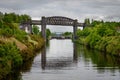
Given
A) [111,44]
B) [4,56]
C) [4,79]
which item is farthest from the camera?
[111,44]

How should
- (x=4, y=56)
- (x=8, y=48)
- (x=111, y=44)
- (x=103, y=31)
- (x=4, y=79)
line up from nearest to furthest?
(x=4, y=79) < (x=4, y=56) < (x=8, y=48) < (x=111, y=44) < (x=103, y=31)

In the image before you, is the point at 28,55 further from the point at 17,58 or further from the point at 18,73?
the point at 18,73

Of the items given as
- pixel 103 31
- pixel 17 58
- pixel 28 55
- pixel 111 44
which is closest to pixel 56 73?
pixel 17 58

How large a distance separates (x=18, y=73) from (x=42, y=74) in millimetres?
3129

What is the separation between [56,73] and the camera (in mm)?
56906

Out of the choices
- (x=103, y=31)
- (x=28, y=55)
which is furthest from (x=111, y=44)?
(x=103, y=31)

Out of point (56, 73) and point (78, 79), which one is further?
point (56, 73)

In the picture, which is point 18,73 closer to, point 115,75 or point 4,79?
point 4,79

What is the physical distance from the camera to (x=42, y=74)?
2179 inches

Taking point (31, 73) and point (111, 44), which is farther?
point (111, 44)

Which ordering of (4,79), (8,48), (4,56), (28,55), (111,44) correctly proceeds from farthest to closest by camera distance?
(111,44), (28,55), (8,48), (4,56), (4,79)

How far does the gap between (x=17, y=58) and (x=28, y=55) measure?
16.0 metres

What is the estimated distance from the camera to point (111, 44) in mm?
98625

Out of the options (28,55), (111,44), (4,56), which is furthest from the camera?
(111,44)
